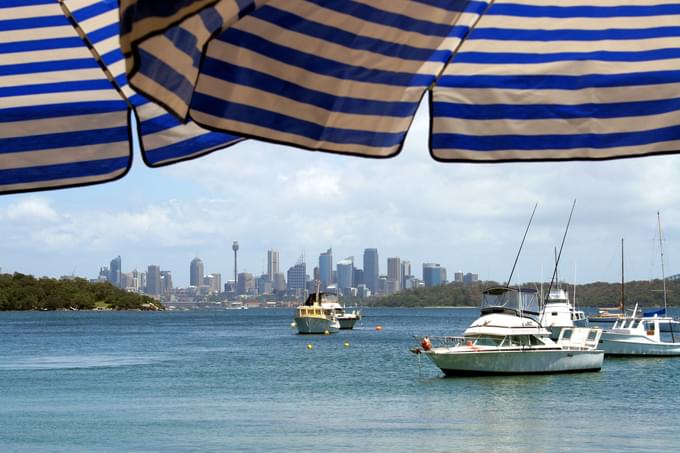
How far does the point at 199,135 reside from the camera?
349 centimetres

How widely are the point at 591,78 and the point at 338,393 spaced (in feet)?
98.1

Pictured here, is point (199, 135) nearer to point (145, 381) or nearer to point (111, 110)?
point (111, 110)

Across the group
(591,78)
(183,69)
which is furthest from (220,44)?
(591,78)

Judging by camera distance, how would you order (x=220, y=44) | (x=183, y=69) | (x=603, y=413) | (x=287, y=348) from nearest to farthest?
(x=183, y=69), (x=220, y=44), (x=603, y=413), (x=287, y=348)

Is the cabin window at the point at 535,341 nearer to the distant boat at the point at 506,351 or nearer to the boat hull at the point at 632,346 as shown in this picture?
the distant boat at the point at 506,351

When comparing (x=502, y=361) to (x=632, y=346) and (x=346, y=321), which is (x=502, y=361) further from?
(x=346, y=321)

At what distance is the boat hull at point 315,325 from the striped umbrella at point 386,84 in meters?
70.4

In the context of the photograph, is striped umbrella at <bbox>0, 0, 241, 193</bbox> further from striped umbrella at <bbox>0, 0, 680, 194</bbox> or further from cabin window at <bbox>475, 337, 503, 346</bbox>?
cabin window at <bbox>475, 337, 503, 346</bbox>

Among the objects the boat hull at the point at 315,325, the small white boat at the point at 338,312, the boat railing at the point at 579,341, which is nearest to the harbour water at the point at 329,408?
the boat railing at the point at 579,341

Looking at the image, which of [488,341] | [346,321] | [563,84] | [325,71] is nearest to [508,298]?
[488,341]

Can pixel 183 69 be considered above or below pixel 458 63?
below

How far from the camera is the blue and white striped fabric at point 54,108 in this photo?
10.9 feet

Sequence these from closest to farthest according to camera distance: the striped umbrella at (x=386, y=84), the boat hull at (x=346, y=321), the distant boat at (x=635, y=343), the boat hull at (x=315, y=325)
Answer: the striped umbrella at (x=386, y=84) < the distant boat at (x=635, y=343) < the boat hull at (x=315, y=325) < the boat hull at (x=346, y=321)

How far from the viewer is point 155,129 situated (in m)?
3.46
